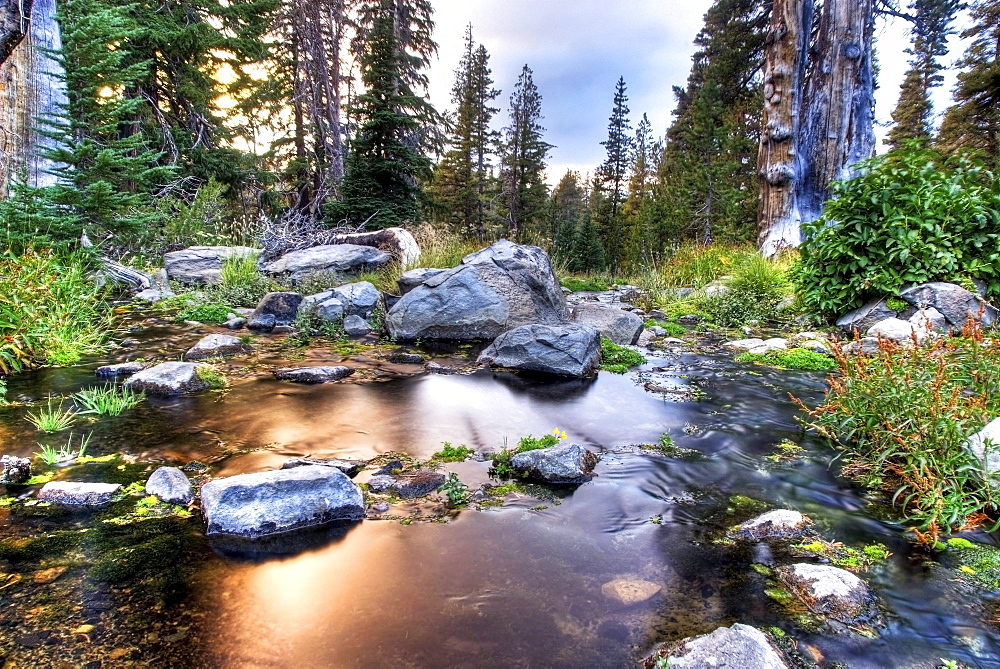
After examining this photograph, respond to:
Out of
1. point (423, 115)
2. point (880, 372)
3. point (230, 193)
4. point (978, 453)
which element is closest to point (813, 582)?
point (978, 453)

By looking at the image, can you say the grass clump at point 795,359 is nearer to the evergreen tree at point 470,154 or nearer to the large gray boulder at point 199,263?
the large gray boulder at point 199,263

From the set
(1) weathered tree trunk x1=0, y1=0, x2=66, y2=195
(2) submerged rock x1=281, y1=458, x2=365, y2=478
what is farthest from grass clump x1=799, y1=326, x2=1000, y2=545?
(1) weathered tree trunk x1=0, y1=0, x2=66, y2=195

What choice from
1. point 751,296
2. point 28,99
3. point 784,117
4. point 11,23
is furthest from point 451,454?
point 784,117

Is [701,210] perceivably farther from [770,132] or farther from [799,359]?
[799,359]

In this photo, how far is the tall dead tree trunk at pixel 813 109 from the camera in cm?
1103

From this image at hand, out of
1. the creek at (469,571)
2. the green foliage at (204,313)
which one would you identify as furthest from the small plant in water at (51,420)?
the green foliage at (204,313)

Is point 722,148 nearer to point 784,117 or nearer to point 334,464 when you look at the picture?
point 784,117

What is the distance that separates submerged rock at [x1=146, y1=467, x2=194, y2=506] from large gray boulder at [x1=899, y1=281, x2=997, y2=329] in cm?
754

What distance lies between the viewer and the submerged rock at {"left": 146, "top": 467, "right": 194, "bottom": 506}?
2732 mm

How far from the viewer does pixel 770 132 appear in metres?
12.0

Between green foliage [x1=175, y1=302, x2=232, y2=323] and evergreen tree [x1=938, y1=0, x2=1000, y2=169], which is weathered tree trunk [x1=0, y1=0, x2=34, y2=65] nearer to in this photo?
green foliage [x1=175, y1=302, x2=232, y2=323]

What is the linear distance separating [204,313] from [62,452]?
563 cm

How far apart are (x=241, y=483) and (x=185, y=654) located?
3.23 ft

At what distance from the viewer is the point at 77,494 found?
2.66 metres
